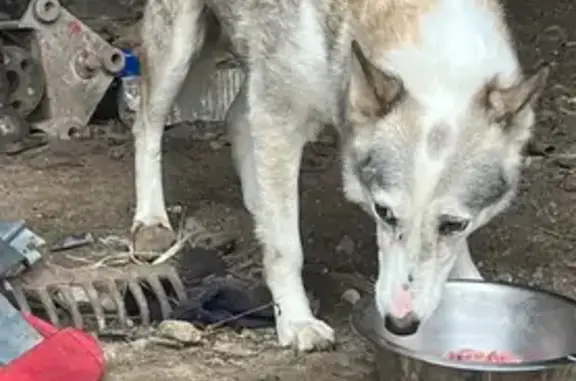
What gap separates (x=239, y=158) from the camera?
4824 mm

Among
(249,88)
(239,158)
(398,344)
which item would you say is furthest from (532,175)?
(398,344)

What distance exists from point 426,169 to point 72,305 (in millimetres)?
1356

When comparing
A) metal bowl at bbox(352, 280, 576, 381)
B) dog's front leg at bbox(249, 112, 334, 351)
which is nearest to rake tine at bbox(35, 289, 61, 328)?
dog's front leg at bbox(249, 112, 334, 351)

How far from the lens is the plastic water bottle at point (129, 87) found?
20.0 ft

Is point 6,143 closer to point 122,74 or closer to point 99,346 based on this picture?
point 122,74

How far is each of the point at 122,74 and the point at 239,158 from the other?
1463 mm

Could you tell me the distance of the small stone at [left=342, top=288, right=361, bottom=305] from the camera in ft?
14.3

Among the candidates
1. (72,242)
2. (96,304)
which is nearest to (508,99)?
(96,304)

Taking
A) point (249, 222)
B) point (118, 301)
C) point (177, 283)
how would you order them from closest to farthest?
point (118, 301), point (177, 283), point (249, 222)

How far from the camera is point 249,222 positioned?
5020 millimetres

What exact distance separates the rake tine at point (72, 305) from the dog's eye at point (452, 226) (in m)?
1.27

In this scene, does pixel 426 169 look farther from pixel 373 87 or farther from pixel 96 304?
pixel 96 304

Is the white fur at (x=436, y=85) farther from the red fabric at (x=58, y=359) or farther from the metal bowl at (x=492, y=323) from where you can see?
the red fabric at (x=58, y=359)

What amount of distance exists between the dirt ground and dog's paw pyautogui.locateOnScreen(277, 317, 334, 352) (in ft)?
0.10
